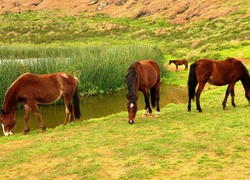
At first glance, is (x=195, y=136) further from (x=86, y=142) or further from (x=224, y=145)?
(x=86, y=142)

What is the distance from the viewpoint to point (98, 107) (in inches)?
568

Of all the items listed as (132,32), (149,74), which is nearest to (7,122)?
(149,74)

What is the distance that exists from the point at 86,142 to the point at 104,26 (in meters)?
58.6

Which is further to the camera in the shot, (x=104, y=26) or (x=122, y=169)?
(x=104, y=26)

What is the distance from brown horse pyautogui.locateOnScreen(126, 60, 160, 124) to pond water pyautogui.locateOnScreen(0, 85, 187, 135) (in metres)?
3.75

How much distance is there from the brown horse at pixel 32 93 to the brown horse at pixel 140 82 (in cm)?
181

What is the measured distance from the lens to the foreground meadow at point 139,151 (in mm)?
4820

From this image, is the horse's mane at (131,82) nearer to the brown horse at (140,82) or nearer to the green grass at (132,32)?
the brown horse at (140,82)

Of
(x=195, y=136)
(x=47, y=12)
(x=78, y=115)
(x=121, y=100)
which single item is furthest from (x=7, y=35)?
(x=195, y=136)

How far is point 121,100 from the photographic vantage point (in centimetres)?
1586

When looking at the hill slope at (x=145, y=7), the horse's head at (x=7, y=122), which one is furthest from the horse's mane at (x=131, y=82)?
the hill slope at (x=145, y=7)

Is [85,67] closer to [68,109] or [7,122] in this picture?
[68,109]

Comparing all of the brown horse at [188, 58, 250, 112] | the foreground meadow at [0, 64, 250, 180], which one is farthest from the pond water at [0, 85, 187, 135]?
the brown horse at [188, 58, 250, 112]

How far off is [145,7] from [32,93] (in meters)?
68.7
